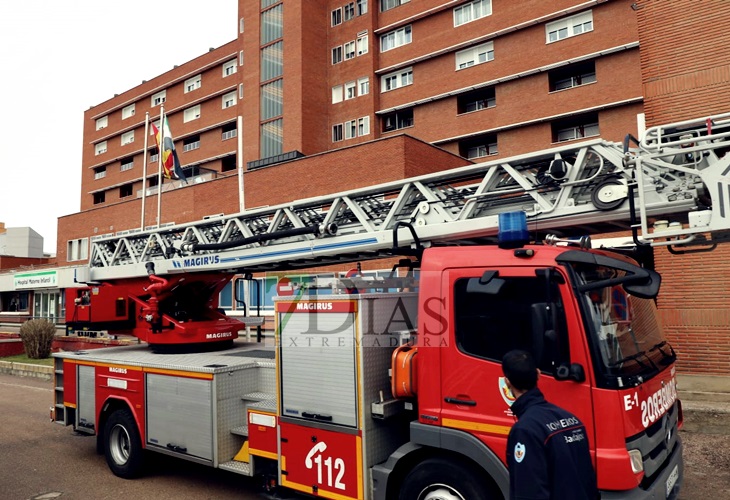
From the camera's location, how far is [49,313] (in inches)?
1496

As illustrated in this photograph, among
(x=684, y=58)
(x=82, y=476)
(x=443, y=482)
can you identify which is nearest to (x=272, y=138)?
(x=684, y=58)

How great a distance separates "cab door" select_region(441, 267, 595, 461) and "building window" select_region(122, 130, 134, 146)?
175 feet

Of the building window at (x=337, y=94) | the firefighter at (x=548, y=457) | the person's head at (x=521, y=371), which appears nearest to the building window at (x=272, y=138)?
the building window at (x=337, y=94)

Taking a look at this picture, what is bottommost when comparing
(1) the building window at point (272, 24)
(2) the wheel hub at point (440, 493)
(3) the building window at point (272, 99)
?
(2) the wheel hub at point (440, 493)

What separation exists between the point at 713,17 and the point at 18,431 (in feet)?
50.4

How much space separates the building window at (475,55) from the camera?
98.8ft

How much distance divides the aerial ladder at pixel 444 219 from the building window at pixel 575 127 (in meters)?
23.6

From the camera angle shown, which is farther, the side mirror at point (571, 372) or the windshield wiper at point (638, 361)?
the windshield wiper at point (638, 361)

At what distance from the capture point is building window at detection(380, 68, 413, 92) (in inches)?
1307

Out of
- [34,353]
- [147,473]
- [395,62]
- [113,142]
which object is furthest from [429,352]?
[113,142]

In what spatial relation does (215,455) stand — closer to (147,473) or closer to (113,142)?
(147,473)

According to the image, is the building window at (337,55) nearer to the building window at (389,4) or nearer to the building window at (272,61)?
the building window at (272,61)

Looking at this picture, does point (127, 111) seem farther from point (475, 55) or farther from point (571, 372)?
point (571, 372)

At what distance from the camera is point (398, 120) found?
3394 centimetres
